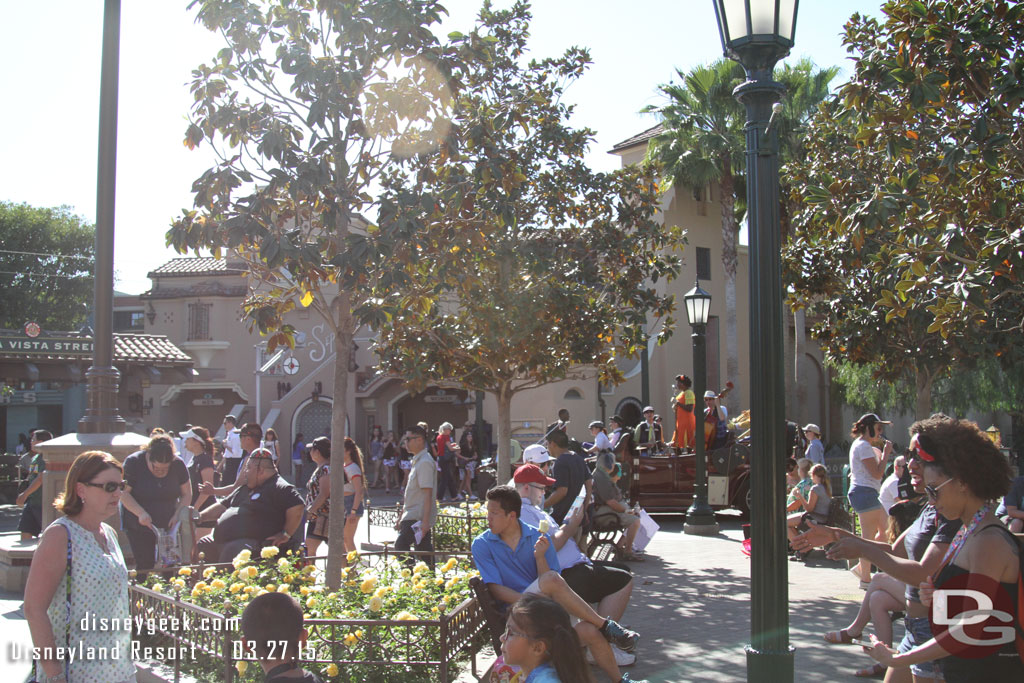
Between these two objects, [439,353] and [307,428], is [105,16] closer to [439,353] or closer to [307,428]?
[439,353]

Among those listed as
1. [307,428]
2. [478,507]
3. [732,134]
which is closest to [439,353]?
[478,507]

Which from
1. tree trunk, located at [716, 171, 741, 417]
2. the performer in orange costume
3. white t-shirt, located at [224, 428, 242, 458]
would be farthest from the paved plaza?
tree trunk, located at [716, 171, 741, 417]

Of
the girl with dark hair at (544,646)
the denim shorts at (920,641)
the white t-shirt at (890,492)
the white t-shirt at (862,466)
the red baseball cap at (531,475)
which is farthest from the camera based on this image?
the white t-shirt at (862,466)

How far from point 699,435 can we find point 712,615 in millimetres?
6270

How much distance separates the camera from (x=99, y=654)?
3.82 meters

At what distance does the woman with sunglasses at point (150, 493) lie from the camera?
7676mm

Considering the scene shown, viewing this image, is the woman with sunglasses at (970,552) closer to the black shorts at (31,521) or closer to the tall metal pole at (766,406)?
the tall metal pole at (766,406)

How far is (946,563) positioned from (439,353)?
9254 millimetres

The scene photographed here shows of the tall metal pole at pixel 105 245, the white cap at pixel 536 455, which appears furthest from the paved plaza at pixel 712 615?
the tall metal pole at pixel 105 245

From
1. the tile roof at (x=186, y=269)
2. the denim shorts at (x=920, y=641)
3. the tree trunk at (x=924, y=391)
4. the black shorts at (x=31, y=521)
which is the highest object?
the tile roof at (x=186, y=269)

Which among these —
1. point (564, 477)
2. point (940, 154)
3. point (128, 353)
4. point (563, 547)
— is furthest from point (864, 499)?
point (128, 353)

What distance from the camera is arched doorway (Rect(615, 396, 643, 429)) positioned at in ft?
94.0

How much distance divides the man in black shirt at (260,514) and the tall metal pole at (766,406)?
14.4 feet

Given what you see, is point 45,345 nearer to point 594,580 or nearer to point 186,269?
point 186,269
